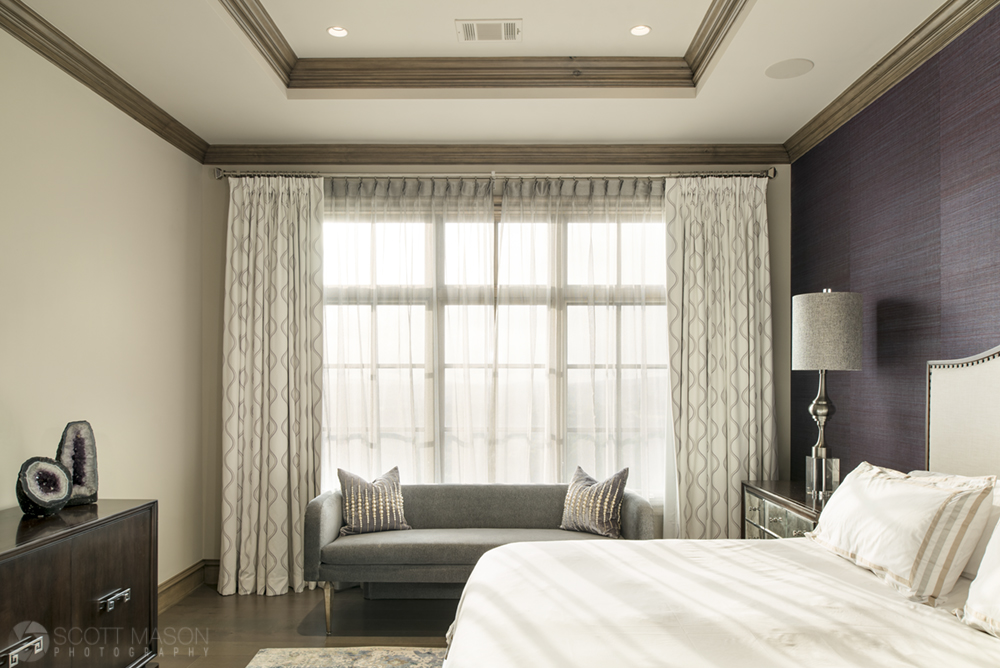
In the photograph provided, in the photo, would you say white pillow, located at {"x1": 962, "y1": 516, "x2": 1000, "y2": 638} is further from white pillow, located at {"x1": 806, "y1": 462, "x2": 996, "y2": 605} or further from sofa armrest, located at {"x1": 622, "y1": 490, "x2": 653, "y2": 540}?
sofa armrest, located at {"x1": 622, "y1": 490, "x2": 653, "y2": 540}

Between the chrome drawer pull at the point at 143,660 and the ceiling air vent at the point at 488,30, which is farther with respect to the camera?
the ceiling air vent at the point at 488,30

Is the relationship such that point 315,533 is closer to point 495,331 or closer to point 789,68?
point 495,331

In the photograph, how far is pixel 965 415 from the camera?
2.31m

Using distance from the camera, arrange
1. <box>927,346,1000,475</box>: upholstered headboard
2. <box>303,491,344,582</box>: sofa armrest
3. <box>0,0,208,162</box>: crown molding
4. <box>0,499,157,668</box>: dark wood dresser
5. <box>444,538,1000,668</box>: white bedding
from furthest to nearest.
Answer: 1. <box>303,491,344,582</box>: sofa armrest
2. <box>0,0,208,162</box>: crown molding
3. <box>927,346,1000,475</box>: upholstered headboard
4. <box>0,499,157,668</box>: dark wood dresser
5. <box>444,538,1000,668</box>: white bedding

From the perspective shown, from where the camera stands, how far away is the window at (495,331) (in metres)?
3.94

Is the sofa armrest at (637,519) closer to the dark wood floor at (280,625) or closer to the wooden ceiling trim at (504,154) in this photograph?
the dark wood floor at (280,625)

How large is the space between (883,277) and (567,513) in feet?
6.93

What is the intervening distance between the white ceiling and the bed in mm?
1531

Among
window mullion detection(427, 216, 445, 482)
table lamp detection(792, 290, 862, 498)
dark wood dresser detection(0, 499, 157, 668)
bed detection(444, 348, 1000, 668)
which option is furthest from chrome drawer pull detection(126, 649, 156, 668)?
table lamp detection(792, 290, 862, 498)

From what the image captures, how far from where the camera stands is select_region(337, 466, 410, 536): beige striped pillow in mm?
3492

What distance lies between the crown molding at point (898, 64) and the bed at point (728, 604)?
1327 millimetres

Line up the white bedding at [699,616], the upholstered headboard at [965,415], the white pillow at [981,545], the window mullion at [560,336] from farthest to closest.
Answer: the window mullion at [560,336], the upholstered headboard at [965,415], the white pillow at [981,545], the white bedding at [699,616]

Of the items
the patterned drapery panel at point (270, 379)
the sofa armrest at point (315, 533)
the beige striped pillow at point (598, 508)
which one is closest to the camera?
the sofa armrest at point (315, 533)

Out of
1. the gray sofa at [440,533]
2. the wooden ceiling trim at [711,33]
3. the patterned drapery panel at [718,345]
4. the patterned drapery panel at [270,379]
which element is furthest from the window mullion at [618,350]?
the patterned drapery panel at [270,379]
